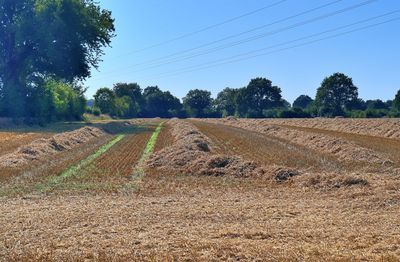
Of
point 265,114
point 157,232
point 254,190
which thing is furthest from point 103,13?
point 265,114

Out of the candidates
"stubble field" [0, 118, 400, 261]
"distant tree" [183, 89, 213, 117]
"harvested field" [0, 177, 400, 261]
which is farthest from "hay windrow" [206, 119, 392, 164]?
"distant tree" [183, 89, 213, 117]

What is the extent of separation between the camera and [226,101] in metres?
168

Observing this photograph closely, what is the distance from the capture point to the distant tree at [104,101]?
371ft

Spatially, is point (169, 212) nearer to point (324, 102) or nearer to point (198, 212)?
point (198, 212)

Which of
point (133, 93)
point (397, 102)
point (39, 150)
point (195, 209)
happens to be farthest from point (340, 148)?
point (133, 93)

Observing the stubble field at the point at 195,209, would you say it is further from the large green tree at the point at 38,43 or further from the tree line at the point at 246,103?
the tree line at the point at 246,103

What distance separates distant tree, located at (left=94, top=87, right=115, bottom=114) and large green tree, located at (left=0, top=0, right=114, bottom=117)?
53.6m

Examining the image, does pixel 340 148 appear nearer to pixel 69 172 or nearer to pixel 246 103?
pixel 69 172

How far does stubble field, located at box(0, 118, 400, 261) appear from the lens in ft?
27.3

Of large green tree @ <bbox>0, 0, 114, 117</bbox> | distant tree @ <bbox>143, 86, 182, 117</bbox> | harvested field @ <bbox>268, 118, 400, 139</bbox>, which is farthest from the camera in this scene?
distant tree @ <bbox>143, 86, 182, 117</bbox>

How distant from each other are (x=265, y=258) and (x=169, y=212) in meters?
4.20

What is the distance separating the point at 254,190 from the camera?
1515 cm

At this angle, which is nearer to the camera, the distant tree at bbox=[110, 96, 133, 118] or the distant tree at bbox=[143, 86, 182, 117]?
the distant tree at bbox=[110, 96, 133, 118]

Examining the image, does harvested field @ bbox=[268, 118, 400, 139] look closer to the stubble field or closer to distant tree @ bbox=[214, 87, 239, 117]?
the stubble field
